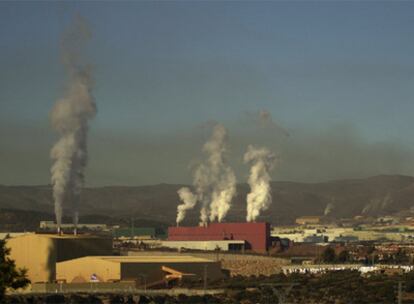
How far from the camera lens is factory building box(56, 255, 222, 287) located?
7612cm

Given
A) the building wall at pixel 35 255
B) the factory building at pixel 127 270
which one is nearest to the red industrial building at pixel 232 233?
the factory building at pixel 127 270

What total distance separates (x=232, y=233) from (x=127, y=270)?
128ft

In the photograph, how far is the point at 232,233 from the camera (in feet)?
376

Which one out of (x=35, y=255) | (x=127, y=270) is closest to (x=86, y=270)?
(x=127, y=270)

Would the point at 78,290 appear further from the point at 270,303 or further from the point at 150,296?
the point at 270,303

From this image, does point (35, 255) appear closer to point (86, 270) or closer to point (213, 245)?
point (86, 270)

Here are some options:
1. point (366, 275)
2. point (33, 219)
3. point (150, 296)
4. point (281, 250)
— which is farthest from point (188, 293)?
point (33, 219)

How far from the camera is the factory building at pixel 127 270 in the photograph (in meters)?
76.1

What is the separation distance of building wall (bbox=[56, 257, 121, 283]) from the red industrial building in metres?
35.4

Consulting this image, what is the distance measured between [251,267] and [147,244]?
24303 millimetres

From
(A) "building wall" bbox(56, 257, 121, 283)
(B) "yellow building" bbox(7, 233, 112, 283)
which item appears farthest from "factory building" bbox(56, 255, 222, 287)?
(B) "yellow building" bbox(7, 233, 112, 283)

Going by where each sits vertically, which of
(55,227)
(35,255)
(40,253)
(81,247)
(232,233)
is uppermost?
(55,227)

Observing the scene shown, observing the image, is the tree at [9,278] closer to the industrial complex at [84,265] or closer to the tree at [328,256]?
the industrial complex at [84,265]

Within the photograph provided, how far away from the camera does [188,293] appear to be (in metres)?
69.0
